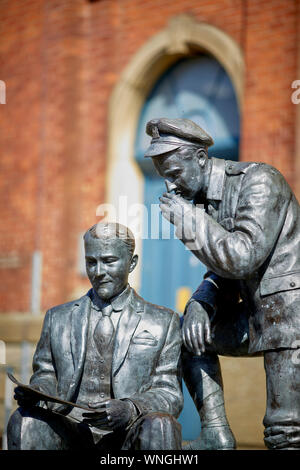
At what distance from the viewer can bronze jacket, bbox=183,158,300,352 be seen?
4512 millimetres

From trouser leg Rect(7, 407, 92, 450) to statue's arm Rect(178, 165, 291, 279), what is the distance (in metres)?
1.12

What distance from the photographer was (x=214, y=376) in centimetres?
497

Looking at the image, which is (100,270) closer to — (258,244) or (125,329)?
(125,329)

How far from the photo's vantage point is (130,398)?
4.34 metres

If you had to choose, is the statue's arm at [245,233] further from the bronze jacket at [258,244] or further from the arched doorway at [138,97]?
the arched doorway at [138,97]

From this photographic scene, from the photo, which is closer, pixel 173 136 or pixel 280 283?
pixel 280 283

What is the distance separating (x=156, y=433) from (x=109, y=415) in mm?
239

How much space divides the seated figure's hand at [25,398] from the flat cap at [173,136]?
1.43m

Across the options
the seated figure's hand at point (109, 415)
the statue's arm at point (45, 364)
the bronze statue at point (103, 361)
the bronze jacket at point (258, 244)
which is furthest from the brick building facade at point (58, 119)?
the seated figure's hand at point (109, 415)

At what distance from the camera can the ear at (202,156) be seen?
482 centimetres

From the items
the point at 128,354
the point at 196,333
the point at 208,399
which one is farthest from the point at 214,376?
the point at 128,354

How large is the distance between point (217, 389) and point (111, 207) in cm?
475

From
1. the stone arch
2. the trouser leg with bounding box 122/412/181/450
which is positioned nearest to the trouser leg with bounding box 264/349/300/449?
the trouser leg with bounding box 122/412/181/450
